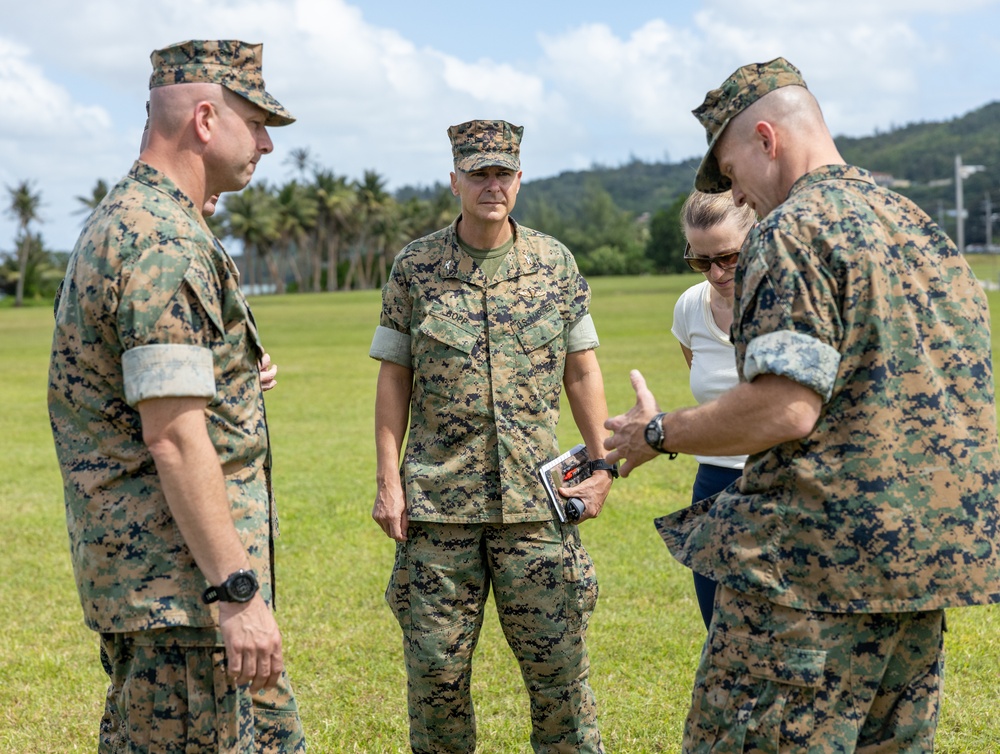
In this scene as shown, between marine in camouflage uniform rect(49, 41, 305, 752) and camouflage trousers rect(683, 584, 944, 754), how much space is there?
4.04ft

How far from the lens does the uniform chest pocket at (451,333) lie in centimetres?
422

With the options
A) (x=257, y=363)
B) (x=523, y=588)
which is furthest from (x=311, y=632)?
(x=257, y=363)

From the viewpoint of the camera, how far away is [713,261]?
4.36 metres

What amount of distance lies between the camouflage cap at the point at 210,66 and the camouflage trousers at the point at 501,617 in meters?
1.87

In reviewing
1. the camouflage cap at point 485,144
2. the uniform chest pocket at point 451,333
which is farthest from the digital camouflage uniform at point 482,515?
the camouflage cap at point 485,144

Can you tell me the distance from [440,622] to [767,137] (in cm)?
224

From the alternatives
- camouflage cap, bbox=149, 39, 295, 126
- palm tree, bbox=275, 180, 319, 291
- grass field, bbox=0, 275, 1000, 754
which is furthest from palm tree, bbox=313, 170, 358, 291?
camouflage cap, bbox=149, 39, 295, 126

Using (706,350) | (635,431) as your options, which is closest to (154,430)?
(635,431)

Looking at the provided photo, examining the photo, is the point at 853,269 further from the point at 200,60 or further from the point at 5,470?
the point at 5,470

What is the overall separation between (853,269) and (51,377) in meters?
2.13

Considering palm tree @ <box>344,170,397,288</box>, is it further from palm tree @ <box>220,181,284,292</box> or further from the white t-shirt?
the white t-shirt

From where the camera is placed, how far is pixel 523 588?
163 inches

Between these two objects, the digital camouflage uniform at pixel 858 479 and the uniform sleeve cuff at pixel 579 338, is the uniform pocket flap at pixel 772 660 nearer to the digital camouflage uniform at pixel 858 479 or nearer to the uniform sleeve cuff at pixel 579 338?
the digital camouflage uniform at pixel 858 479

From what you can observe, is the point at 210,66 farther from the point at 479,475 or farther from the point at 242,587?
the point at 479,475
